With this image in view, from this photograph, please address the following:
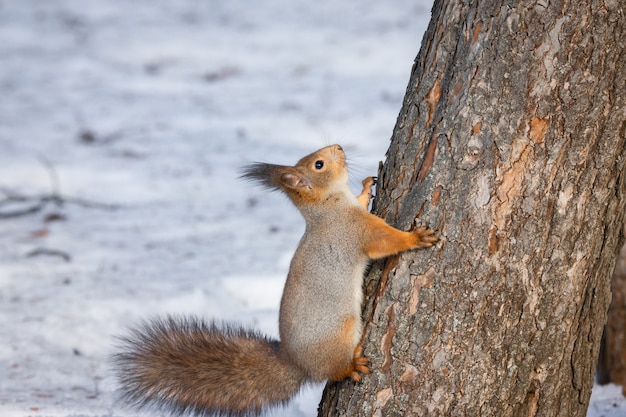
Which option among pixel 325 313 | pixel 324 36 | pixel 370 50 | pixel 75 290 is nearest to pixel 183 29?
pixel 324 36

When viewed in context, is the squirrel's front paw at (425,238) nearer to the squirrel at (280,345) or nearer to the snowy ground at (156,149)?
the squirrel at (280,345)

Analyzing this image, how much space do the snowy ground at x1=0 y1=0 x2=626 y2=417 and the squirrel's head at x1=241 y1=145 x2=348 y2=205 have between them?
0.32ft

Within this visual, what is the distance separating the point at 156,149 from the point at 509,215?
479 cm

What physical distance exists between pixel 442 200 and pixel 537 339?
41 cm

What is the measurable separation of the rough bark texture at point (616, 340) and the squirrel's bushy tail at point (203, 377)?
154cm

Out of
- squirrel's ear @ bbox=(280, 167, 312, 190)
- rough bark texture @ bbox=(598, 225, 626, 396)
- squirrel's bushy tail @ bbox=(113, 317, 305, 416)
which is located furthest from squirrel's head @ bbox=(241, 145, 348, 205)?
rough bark texture @ bbox=(598, 225, 626, 396)

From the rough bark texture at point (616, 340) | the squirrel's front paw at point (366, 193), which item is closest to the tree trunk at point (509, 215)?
the squirrel's front paw at point (366, 193)

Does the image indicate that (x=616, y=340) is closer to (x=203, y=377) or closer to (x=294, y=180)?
(x=294, y=180)

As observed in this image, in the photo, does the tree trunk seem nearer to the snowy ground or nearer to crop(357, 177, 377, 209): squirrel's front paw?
crop(357, 177, 377, 209): squirrel's front paw

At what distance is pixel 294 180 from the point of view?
255cm

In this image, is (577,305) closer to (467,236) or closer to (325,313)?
(467,236)

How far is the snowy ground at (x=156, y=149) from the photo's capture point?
3691mm

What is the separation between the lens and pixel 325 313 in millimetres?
2264

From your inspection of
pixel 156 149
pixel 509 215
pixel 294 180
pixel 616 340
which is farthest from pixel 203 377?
pixel 156 149
